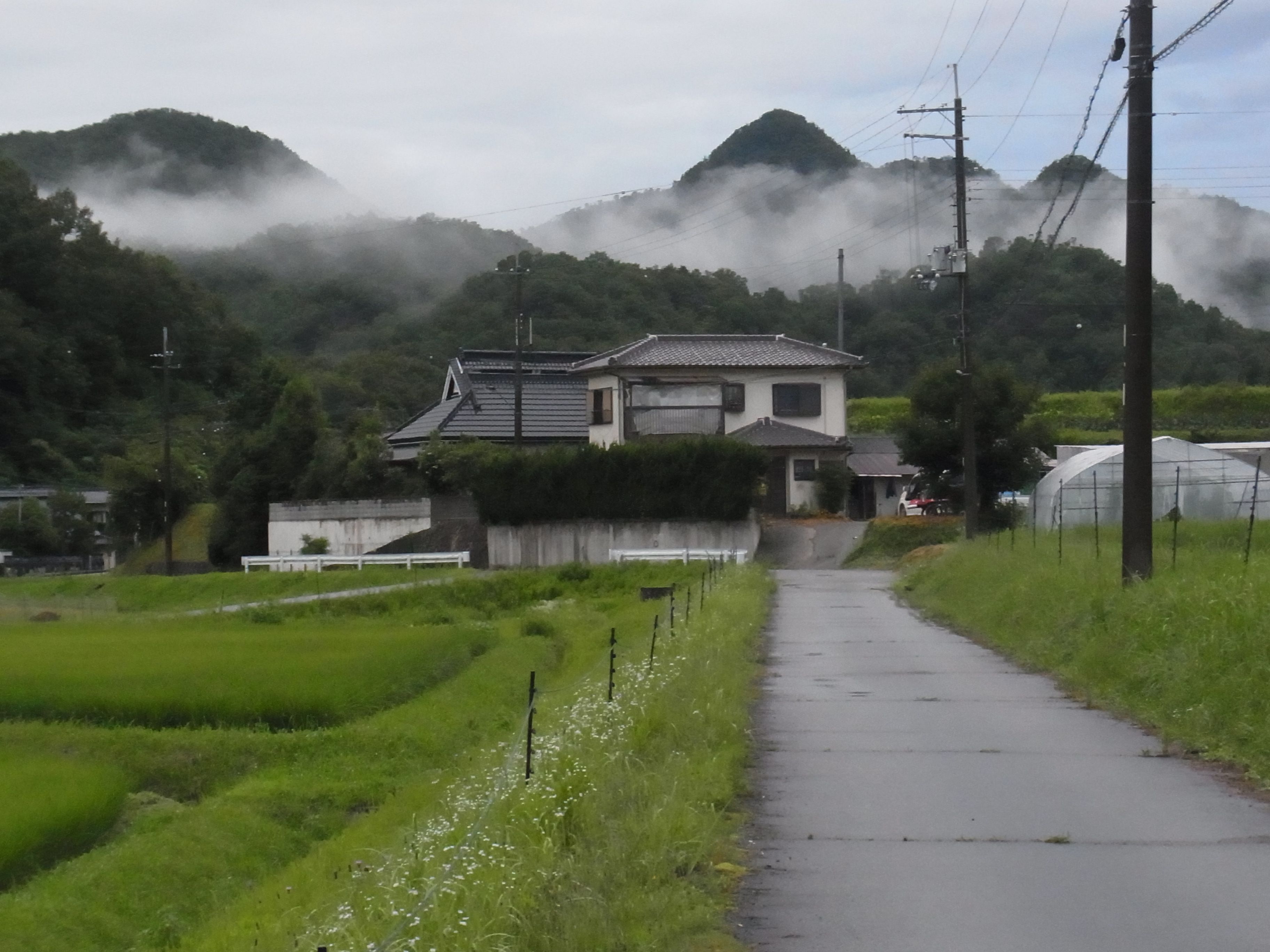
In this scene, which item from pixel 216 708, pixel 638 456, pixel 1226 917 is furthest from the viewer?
pixel 638 456

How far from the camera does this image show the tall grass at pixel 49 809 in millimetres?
9672

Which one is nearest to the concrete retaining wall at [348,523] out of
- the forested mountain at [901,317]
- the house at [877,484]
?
the house at [877,484]

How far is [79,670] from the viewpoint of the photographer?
17.5 m

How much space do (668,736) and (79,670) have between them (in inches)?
438

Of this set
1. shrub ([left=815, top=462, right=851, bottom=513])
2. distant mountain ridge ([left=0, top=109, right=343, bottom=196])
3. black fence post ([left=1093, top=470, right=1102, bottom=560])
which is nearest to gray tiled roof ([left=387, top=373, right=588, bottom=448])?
shrub ([left=815, top=462, right=851, bottom=513])

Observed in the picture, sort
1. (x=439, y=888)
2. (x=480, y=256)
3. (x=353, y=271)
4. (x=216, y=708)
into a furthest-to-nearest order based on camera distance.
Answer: (x=480, y=256) → (x=353, y=271) → (x=216, y=708) → (x=439, y=888)

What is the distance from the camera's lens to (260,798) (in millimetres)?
12094

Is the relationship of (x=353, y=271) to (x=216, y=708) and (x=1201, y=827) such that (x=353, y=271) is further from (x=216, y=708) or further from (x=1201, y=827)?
(x=1201, y=827)

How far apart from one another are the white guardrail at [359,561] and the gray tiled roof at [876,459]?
1768cm

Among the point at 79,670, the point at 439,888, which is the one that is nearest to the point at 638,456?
the point at 79,670

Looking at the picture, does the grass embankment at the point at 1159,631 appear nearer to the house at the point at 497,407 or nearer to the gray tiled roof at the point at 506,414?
the house at the point at 497,407

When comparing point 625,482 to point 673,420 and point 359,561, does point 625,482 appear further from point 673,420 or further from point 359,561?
point 673,420

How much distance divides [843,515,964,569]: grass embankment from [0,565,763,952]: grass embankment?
13.5 meters

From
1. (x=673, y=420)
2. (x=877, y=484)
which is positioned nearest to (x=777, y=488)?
(x=673, y=420)
